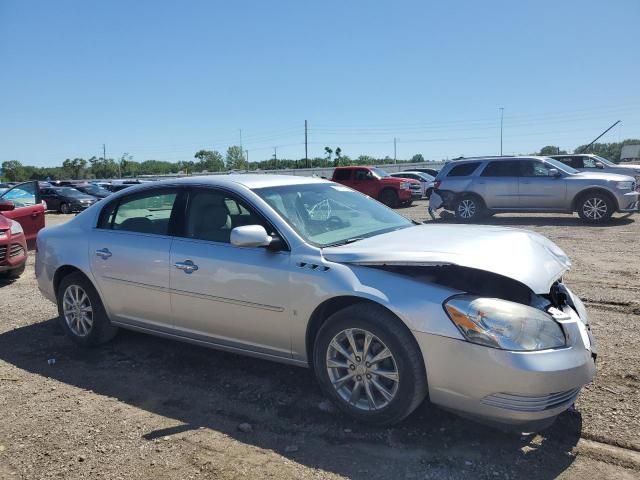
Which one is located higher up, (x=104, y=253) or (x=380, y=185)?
(x=380, y=185)

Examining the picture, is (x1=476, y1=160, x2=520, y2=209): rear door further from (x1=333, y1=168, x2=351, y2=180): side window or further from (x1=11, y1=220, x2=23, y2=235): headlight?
(x1=11, y1=220, x2=23, y2=235): headlight

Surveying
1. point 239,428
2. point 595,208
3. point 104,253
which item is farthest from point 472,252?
point 595,208

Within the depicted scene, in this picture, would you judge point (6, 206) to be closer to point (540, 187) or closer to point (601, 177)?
point (540, 187)

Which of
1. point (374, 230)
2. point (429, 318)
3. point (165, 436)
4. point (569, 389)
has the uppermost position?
point (374, 230)

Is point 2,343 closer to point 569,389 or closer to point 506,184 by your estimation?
point 569,389

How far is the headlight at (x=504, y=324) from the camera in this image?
2.91 m

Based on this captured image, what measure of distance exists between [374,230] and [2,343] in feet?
13.0

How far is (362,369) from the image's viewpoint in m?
3.35

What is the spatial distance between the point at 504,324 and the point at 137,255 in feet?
9.90

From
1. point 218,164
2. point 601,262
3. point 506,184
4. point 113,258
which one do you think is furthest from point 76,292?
point 218,164

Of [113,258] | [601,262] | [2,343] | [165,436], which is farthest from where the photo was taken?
[601,262]

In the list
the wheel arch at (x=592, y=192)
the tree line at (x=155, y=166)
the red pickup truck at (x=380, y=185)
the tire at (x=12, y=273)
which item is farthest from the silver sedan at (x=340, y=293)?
the tree line at (x=155, y=166)

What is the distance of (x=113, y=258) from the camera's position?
4648mm

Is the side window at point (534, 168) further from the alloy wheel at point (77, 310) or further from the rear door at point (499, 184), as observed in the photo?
the alloy wheel at point (77, 310)
